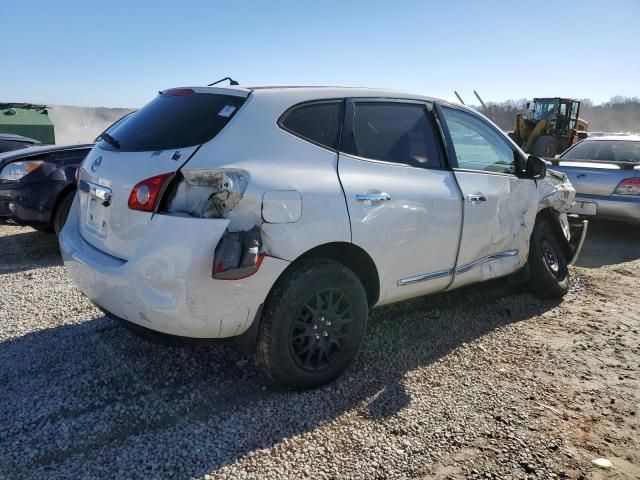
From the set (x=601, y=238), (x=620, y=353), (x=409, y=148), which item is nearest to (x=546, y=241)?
(x=620, y=353)

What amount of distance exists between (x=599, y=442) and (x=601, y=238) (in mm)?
5805

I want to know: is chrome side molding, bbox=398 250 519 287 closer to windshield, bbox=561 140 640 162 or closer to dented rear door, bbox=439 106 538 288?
dented rear door, bbox=439 106 538 288

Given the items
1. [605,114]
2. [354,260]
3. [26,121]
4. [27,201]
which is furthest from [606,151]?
[605,114]

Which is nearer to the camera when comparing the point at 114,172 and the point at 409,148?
the point at 114,172

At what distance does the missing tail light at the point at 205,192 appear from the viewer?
8.93ft

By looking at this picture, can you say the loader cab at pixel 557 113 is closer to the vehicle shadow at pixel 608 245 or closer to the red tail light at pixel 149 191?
the vehicle shadow at pixel 608 245

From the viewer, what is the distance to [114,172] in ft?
9.89

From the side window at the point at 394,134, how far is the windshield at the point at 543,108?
1801 centimetres

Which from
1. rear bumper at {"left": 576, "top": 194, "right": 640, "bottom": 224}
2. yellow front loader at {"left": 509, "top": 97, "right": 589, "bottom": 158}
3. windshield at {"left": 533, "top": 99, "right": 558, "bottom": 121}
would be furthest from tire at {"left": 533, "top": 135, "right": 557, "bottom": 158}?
rear bumper at {"left": 576, "top": 194, "right": 640, "bottom": 224}

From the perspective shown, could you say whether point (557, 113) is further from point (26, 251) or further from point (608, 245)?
point (26, 251)

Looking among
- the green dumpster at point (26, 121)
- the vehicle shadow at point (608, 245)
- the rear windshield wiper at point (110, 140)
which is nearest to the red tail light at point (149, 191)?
the rear windshield wiper at point (110, 140)

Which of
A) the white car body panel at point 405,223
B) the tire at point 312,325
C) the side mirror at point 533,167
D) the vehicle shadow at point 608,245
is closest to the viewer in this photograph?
the tire at point 312,325

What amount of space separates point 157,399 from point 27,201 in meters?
3.83

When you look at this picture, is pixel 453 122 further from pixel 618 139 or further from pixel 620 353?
pixel 618 139
